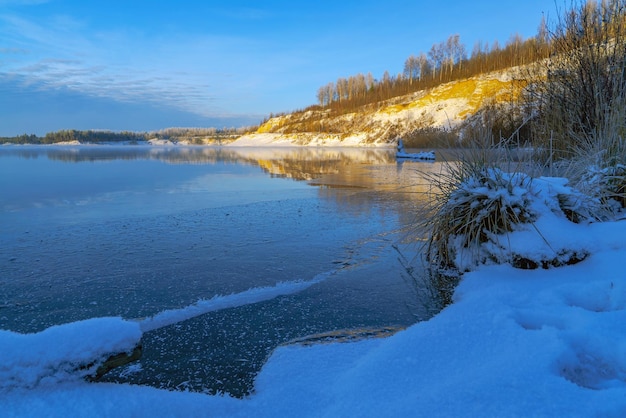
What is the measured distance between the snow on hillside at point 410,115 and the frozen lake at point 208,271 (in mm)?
50689

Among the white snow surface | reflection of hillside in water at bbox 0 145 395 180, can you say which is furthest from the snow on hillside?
the white snow surface

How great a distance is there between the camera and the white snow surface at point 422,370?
1.63 metres

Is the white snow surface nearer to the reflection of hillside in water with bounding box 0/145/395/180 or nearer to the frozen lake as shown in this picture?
the frozen lake

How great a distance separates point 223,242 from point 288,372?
11.7 feet

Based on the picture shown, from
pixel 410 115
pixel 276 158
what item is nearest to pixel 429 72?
pixel 410 115

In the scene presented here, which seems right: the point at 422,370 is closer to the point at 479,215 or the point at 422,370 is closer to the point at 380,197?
the point at 479,215

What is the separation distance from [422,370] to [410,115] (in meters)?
73.8

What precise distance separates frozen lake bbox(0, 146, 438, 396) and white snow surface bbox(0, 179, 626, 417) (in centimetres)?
33

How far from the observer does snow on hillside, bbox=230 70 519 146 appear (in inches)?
2419

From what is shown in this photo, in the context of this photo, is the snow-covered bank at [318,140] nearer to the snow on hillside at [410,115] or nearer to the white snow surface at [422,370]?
the snow on hillside at [410,115]

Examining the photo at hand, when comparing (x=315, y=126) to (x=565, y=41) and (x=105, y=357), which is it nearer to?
(x=565, y=41)

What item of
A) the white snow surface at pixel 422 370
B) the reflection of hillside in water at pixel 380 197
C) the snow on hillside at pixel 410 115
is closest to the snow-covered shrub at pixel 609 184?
the white snow surface at pixel 422 370

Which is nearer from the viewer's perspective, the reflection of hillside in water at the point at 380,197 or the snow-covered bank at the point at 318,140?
the reflection of hillside in water at the point at 380,197

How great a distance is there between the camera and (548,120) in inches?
287
